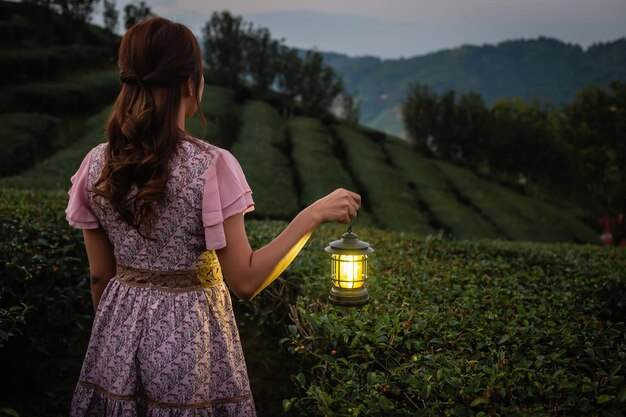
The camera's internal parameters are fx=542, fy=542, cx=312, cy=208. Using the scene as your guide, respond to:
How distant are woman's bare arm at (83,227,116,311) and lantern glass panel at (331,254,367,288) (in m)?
0.94

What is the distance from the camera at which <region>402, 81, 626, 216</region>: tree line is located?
35.1 metres

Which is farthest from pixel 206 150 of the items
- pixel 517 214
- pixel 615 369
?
pixel 517 214

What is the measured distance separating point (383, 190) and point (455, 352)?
1948 centimetres

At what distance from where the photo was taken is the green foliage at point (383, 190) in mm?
18984

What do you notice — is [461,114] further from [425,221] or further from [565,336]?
[565,336]

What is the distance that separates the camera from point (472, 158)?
37.0 metres

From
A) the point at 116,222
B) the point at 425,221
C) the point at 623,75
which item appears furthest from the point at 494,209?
the point at 623,75

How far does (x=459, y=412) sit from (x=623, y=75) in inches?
7067

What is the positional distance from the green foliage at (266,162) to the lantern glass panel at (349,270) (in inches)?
500

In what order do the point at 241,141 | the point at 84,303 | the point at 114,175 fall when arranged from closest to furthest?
the point at 114,175
the point at 84,303
the point at 241,141

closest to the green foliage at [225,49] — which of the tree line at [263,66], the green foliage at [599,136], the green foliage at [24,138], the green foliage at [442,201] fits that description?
the tree line at [263,66]

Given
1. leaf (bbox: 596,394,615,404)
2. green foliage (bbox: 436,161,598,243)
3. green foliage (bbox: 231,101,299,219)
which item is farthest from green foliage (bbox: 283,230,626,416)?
green foliage (bbox: 436,161,598,243)

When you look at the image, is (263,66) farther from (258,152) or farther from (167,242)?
(167,242)

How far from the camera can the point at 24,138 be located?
55.2 feet
